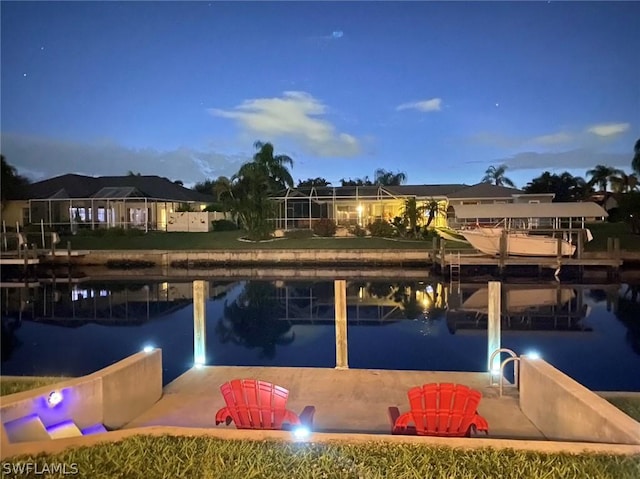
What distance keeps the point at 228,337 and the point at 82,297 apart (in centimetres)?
941

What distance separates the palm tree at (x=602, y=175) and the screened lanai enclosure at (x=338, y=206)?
2986cm

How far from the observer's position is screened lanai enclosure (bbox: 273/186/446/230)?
36.9m

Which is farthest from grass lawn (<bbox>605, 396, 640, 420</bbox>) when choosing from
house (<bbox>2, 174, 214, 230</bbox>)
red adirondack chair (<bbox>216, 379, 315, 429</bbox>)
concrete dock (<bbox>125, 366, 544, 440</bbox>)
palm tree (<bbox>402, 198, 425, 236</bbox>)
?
house (<bbox>2, 174, 214, 230</bbox>)

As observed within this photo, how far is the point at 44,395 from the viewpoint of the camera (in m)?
4.65

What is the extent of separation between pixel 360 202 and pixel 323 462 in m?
33.9

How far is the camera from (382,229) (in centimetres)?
3447

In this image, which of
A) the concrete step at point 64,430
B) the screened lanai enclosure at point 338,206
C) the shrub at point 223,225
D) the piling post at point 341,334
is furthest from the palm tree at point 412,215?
the concrete step at point 64,430

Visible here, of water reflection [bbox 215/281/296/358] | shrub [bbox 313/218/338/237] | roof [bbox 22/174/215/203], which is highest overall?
roof [bbox 22/174/215/203]

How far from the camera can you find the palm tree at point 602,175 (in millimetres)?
58094

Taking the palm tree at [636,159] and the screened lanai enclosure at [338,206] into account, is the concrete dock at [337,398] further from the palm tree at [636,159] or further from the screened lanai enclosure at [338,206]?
the palm tree at [636,159]

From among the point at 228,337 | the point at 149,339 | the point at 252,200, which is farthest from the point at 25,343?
the point at 252,200

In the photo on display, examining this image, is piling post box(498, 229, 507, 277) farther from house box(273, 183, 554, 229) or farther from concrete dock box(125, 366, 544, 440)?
concrete dock box(125, 366, 544, 440)

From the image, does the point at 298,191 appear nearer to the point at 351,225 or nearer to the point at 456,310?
the point at 351,225

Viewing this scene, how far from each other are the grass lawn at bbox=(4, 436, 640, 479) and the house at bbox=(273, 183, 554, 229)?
32.8 meters
